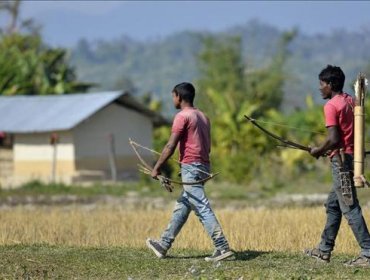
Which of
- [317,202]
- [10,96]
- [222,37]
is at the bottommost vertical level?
[317,202]

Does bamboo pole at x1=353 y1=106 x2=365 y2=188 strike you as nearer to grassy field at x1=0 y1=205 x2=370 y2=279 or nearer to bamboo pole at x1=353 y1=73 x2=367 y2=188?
bamboo pole at x1=353 y1=73 x2=367 y2=188

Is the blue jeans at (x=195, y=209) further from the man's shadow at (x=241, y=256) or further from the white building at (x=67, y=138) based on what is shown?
the white building at (x=67, y=138)

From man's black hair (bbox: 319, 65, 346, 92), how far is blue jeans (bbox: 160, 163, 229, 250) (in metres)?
1.40

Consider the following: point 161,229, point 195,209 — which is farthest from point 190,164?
point 161,229

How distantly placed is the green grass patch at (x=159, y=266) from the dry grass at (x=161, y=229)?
1394 mm

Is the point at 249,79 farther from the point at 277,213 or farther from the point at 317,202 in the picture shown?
the point at 277,213

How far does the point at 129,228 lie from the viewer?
1376 centimetres

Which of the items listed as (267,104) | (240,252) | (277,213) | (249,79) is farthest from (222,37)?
(240,252)

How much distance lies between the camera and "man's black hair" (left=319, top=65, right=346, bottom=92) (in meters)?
9.09

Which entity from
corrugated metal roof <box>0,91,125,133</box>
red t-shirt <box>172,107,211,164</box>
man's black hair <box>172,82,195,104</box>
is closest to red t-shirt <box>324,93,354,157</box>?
red t-shirt <box>172,107,211,164</box>

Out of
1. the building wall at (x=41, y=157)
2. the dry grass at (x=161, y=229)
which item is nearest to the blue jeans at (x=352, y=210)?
the dry grass at (x=161, y=229)

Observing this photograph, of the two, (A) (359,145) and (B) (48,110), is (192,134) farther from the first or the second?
(B) (48,110)

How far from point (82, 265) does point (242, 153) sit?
21398 mm

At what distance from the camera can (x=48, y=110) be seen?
104ft
